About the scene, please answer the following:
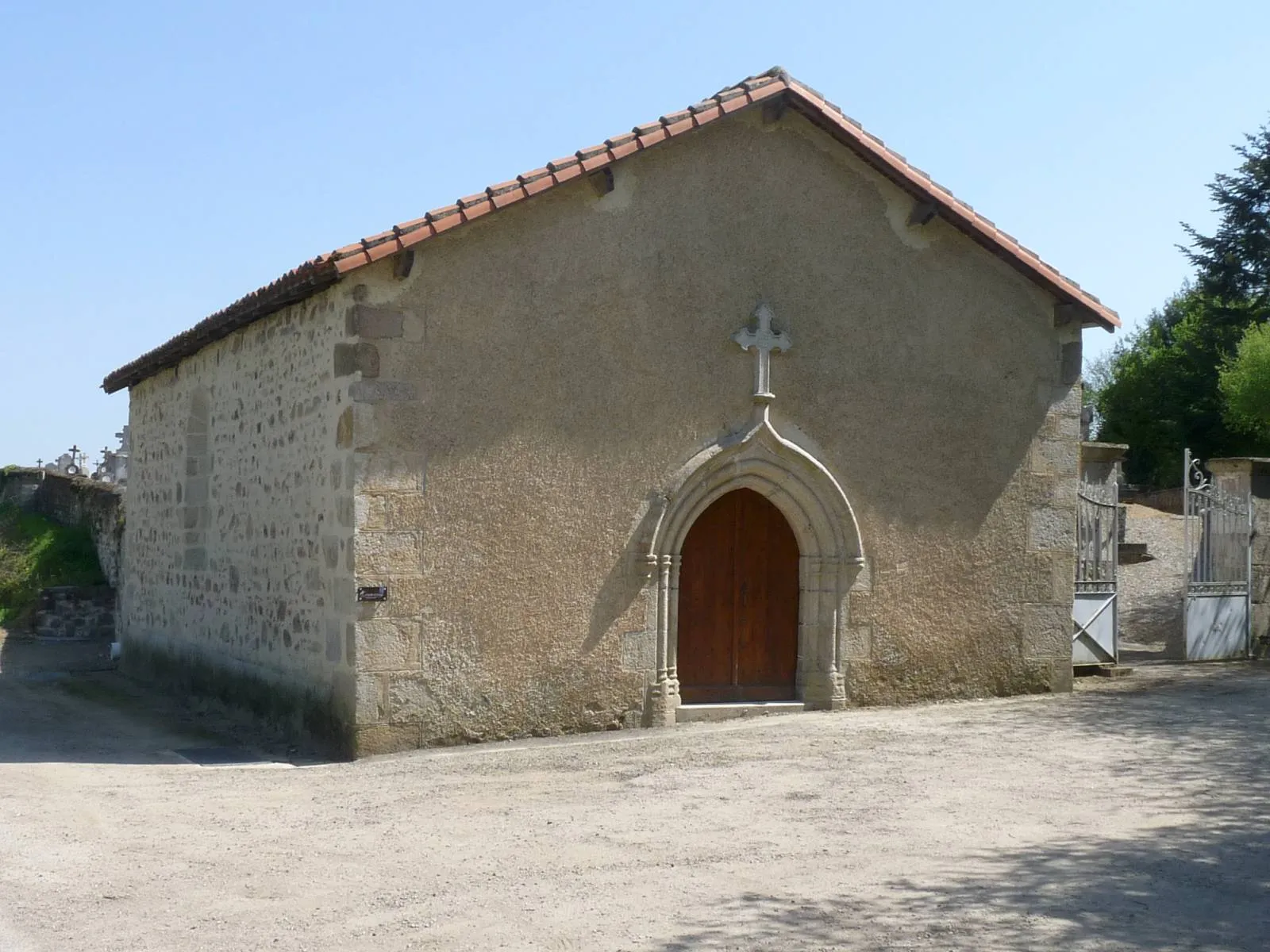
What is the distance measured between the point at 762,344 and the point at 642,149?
1.70m

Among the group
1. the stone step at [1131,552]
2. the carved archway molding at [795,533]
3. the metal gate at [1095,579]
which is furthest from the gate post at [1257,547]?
the carved archway molding at [795,533]

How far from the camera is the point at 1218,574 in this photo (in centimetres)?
1384

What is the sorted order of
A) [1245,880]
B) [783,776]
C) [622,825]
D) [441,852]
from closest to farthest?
[1245,880], [441,852], [622,825], [783,776]

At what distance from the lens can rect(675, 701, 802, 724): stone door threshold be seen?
10070 millimetres

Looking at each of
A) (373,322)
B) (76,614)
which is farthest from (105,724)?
(76,614)

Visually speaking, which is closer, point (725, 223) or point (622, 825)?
point (622, 825)

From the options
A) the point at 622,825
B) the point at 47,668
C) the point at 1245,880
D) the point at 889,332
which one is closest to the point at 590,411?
the point at 889,332

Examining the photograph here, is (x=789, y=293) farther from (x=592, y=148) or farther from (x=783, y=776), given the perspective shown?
(x=783, y=776)

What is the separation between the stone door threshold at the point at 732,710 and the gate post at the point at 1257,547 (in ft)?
20.4

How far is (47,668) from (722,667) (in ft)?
28.7

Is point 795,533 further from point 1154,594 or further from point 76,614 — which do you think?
point 76,614

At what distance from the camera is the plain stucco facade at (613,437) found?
9.01m

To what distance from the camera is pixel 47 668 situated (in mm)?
15227

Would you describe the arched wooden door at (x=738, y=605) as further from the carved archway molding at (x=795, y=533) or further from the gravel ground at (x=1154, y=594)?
the gravel ground at (x=1154, y=594)
